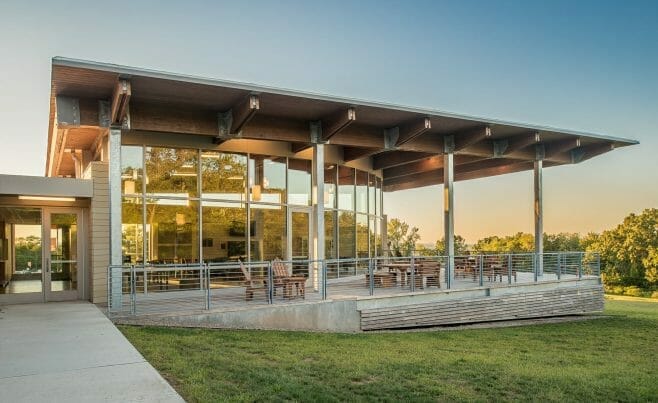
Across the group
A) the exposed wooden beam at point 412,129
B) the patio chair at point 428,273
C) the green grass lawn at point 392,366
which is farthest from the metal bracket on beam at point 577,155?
the green grass lawn at point 392,366

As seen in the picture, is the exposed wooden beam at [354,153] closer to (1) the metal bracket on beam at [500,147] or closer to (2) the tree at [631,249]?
(1) the metal bracket on beam at [500,147]

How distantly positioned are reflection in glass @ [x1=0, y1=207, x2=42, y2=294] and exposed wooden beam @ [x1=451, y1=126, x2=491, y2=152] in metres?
10.6

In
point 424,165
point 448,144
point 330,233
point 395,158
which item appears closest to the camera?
point 448,144

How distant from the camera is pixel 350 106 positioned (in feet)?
35.9

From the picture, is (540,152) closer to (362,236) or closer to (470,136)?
(470,136)

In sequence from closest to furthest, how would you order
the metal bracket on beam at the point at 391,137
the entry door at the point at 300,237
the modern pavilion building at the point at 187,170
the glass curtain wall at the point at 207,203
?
the modern pavilion building at the point at 187,170
the glass curtain wall at the point at 207,203
the metal bracket on beam at the point at 391,137
the entry door at the point at 300,237

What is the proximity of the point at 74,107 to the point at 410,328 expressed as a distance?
26.5 ft

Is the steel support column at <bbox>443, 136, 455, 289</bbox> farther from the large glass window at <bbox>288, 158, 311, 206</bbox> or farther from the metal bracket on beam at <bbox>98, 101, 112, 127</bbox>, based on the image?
the metal bracket on beam at <bbox>98, 101, 112, 127</bbox>

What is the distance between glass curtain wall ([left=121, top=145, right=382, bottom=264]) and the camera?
11.1 m

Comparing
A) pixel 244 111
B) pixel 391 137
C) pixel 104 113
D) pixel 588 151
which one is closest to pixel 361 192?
pixel 391 137

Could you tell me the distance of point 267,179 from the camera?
13180mm

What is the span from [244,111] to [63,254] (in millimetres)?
5062

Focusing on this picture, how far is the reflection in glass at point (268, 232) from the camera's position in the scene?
41.8 feet

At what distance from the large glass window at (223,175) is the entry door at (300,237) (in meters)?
1.80
